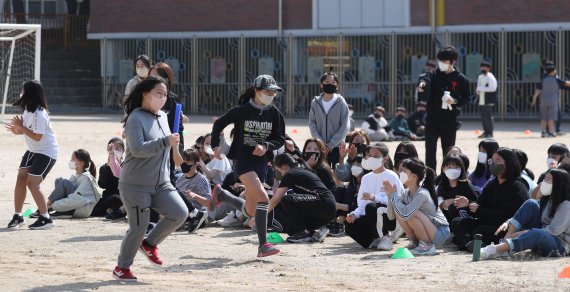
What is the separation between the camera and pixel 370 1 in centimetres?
3797

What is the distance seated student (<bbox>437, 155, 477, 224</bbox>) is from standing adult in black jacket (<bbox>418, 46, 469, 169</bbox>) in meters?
3.13

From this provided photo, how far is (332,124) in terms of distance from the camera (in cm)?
1531

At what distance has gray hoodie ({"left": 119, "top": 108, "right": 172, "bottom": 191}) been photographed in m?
10.1

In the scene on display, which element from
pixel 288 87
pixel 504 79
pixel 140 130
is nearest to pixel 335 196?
pixel 140 130

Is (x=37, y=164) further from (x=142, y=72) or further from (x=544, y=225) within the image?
(x=544, y=225)

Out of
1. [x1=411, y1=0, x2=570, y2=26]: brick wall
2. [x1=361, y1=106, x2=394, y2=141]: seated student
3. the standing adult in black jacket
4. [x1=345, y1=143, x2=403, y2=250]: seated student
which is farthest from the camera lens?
[x1=411, y1=0, x2=570, y2=26]: brick wall

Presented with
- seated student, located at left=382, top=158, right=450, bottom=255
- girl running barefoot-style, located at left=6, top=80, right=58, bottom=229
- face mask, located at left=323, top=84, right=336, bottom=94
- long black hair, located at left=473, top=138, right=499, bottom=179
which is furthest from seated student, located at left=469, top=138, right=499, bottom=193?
girl running barefoot-style, located at left=6, top=80, right=58, bottom=229

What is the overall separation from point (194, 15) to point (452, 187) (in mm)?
29134

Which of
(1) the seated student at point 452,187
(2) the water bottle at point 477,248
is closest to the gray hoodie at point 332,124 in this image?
(1) the seated student at point 452,187

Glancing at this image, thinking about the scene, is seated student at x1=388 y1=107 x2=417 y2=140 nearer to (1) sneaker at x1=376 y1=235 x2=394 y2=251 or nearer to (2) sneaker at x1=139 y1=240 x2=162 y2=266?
(1) sneaker at x1=376 y1=235 x2=394 y2=251

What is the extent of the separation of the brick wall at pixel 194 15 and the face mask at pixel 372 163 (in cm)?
2627

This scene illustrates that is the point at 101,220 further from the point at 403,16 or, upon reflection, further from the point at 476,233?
the point at 403,16

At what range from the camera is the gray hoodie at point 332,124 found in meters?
15.3

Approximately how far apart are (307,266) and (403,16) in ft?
87.8
